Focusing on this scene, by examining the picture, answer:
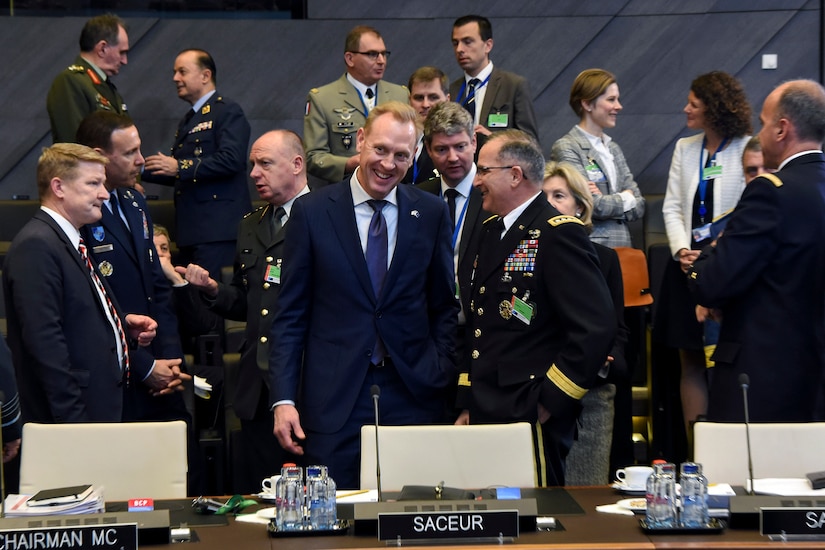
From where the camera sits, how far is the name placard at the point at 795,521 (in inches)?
102

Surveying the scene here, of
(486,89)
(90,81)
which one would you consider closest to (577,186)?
(486,89)

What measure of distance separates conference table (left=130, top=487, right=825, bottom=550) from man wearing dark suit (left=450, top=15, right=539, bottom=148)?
3240mm

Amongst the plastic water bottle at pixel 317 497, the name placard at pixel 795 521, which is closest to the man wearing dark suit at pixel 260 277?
the plastic water bottle at pixel 317 497

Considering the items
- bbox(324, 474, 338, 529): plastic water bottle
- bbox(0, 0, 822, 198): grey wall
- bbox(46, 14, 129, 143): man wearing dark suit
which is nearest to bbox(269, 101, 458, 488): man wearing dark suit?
bbox(324, 474, 338, 529): plastic water bottle

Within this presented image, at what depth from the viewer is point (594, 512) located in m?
2.91

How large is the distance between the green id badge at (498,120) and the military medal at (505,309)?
220cm

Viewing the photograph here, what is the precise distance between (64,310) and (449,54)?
3944mm

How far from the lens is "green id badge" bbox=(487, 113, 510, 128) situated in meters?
5.79

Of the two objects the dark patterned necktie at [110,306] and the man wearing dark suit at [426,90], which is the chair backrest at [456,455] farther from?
the man wearing dark suit at [426,90]

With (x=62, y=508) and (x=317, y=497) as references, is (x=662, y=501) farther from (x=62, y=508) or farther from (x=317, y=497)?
(x=62, y=508)

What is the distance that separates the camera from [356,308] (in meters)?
3.70

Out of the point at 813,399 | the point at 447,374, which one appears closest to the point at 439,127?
the point at 447,374

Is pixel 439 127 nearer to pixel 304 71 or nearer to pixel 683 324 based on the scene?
pixel 683 324

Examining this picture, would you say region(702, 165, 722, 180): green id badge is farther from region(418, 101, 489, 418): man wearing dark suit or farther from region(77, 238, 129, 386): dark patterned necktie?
region(77, 238, 129, 386): dark patterned necktie
